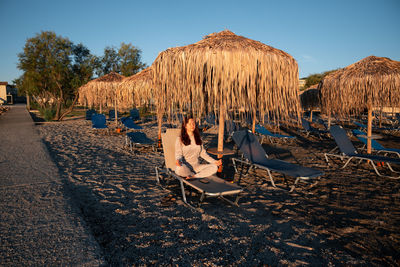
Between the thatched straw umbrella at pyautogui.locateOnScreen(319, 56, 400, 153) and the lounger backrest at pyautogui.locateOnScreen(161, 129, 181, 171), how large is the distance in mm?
4265

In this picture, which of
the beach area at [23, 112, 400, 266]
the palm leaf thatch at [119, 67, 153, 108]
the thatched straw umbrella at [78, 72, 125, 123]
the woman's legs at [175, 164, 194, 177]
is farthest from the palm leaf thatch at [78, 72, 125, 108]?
the woman's legs at [175, 164, 194, 177]

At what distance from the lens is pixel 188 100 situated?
13.3 ft

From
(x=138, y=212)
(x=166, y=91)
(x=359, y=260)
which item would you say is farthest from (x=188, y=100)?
(x=359, y=260)

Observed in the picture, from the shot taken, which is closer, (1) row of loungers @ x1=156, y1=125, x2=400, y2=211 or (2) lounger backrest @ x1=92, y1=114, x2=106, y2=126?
(1) row of loungers @ x1=156, y1=125, x2=400, y2=211

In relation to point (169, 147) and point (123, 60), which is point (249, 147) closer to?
point (169, 147)

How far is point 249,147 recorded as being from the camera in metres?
4.75

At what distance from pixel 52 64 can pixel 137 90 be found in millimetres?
9508

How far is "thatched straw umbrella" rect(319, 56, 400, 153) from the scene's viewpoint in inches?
205

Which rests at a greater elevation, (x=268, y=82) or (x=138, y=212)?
(x=268, y=82)

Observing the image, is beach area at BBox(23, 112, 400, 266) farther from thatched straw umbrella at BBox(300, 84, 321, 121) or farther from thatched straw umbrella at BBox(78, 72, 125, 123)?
thatched straw umbrella at BBox(300, 84, 321, 121)

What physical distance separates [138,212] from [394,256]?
2.89 m

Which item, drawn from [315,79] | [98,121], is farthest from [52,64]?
[315,79]

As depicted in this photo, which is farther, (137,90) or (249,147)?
(137,90)

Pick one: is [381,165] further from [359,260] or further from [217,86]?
[217,86]
